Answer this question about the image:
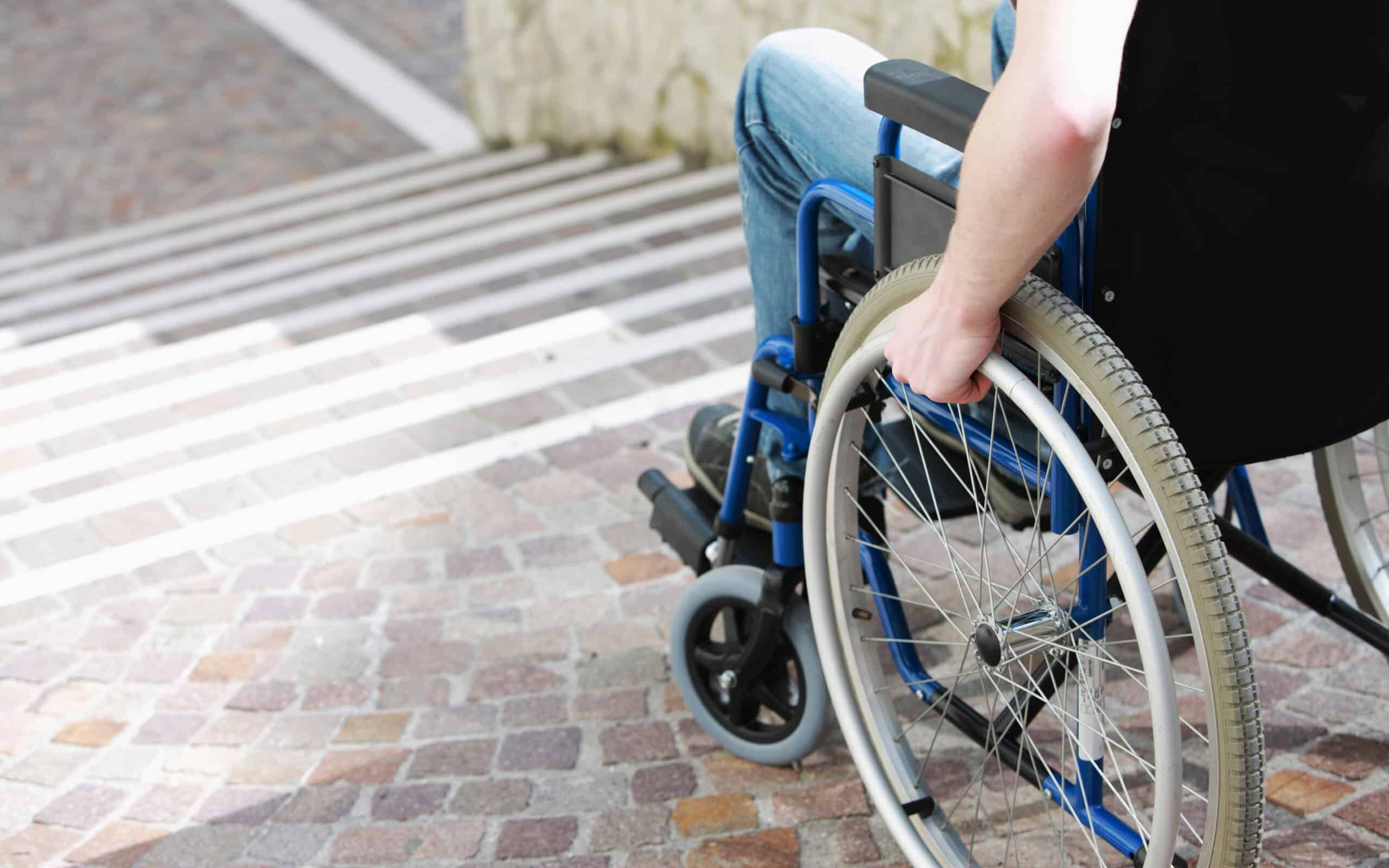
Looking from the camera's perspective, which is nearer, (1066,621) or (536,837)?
(1066,621)

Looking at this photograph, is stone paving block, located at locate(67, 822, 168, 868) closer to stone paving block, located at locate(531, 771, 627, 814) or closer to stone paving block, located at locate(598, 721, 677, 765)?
stone paving block, located at locate(531, 771, 627, 814)

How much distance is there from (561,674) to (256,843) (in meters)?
0.54

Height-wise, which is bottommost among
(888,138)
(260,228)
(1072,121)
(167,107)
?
(167,107)

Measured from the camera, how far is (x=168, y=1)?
28.2ft

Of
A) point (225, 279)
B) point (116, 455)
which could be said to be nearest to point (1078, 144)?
point (116, 455)

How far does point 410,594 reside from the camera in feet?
8.25

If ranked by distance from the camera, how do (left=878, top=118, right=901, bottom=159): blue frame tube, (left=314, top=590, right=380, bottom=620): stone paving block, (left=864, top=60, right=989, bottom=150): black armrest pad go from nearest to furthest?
(left=864, top=60, right=989, bottom=150): black armrest pad < (left=878, top=118, right=901, bottom=159): blue frame tube < (left=314, top=590, right=380, bottom=620): stone paving block

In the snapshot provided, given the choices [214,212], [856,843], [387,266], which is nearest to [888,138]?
[856,843]

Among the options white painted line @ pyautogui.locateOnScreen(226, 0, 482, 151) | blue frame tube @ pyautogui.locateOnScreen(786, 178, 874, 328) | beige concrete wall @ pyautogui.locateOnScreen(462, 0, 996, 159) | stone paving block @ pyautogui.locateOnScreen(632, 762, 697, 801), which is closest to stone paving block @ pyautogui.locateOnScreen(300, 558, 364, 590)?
stone paving block @ pyautogui.locateOnScreen(632, 762, 697, 801)

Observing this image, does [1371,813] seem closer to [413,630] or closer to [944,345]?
[944,345]

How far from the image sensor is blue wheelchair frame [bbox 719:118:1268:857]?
1.30m

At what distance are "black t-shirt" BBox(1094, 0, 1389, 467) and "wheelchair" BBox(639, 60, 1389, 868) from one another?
0.21ft

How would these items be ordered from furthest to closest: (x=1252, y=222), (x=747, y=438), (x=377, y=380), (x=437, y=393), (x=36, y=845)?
(x=377, y=380), (x=437, y=393), (x=36, y=845), (x=747, y=438), (x=1252, y=222)

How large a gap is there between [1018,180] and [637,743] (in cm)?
120
